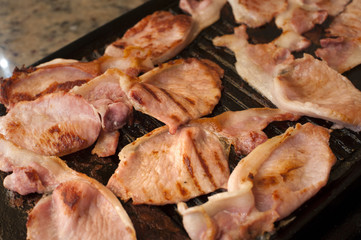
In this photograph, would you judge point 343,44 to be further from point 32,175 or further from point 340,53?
point 32,175

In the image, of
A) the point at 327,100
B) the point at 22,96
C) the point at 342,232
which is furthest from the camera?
the point at 22,96

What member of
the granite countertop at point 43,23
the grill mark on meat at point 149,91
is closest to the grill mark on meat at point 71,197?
the grill mark on meat at point 149,91

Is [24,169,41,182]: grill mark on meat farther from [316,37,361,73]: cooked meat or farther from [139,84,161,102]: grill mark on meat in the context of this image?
[316,37,361,73]: cooked meat

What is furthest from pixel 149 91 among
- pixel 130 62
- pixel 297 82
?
pixel 297 82

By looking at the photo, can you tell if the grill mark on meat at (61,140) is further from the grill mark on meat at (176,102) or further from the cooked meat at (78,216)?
the grill mark on meat at (176,102)

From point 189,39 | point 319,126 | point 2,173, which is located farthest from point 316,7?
point 2,173

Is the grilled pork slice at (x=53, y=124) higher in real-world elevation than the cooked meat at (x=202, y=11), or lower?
lower

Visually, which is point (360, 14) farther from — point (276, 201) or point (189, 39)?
point (276, 201)

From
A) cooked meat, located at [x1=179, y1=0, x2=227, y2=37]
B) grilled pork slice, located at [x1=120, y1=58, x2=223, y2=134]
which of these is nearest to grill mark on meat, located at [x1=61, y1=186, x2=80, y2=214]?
grilled pork slice, located at [x1=120, y1=58, x2=223, y2=134]
